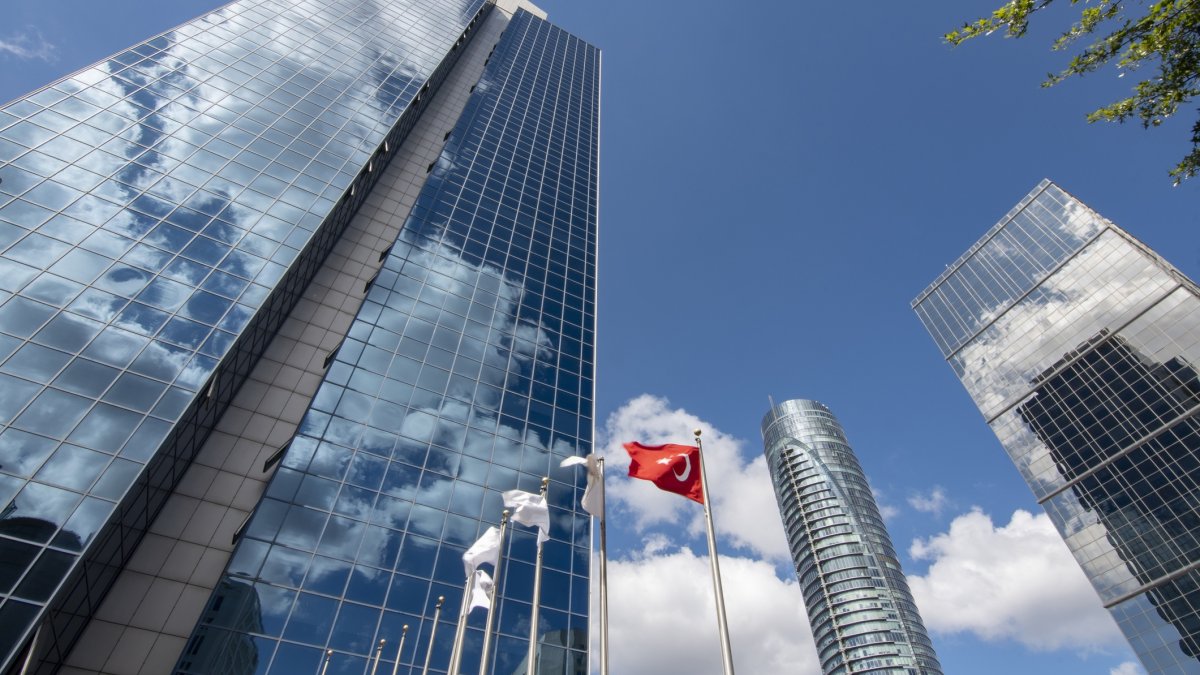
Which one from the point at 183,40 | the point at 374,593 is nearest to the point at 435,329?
the point at 374,593

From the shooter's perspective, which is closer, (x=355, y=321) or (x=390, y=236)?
(x=355, y=321)

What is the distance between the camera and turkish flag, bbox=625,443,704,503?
15.8 meters

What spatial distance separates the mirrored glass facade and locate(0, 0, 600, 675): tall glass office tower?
0.15 meters

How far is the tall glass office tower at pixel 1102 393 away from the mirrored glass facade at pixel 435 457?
265 feet

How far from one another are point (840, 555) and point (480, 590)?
146640 millimetres

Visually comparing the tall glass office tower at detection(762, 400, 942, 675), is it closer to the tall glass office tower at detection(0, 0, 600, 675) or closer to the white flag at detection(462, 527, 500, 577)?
the tall glass office tower at detection(0, 0, 600, 675)

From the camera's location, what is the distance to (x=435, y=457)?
37.7 m

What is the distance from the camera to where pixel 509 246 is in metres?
56.4

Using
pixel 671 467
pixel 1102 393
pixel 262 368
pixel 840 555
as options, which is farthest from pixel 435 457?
pixel 840 555

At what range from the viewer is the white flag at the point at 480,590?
65.3 feet

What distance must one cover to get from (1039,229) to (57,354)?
436 feet

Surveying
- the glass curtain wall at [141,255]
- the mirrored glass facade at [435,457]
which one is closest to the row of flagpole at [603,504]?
the mirrored glass facade at [435,457]

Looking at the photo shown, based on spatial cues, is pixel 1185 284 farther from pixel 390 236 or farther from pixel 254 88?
pixel 254 88

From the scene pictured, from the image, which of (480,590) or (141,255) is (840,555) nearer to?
(480,590)
